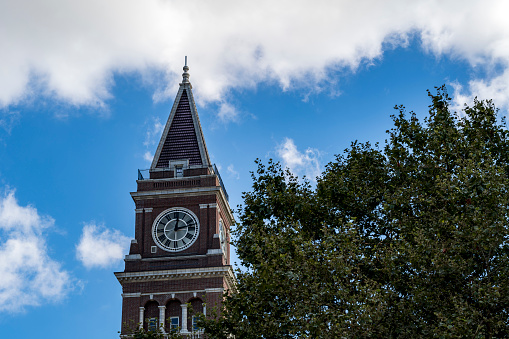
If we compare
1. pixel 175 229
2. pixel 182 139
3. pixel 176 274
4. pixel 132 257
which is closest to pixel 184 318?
pixel 176 274

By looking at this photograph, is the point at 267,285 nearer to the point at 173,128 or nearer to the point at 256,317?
the point at 256,317

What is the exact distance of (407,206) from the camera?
1198 inches

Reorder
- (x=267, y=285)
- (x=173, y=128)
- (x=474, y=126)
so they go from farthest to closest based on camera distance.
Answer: (x=173, y=128)
(x=474, y=126)
(x=267, y=285)

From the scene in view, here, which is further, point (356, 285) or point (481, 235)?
point (356, 285)

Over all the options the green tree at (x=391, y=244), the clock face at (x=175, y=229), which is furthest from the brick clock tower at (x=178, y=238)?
the green tree at (x=391, y=244)

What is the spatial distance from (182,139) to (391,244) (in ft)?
144

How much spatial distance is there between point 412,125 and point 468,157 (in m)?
3.02

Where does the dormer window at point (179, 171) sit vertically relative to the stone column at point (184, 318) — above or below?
above

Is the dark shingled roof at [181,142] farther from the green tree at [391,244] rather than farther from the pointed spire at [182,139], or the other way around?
the green tree at [391,244]

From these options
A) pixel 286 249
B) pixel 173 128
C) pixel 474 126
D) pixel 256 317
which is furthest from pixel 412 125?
pixel 173 128

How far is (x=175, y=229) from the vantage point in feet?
214

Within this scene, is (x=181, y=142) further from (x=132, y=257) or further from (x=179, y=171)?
(x=132, y=257)

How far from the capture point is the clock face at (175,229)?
6444 centimetres

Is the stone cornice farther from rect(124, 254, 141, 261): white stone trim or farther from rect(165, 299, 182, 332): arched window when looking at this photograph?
rect(165, 299, 182, 332): arched window
